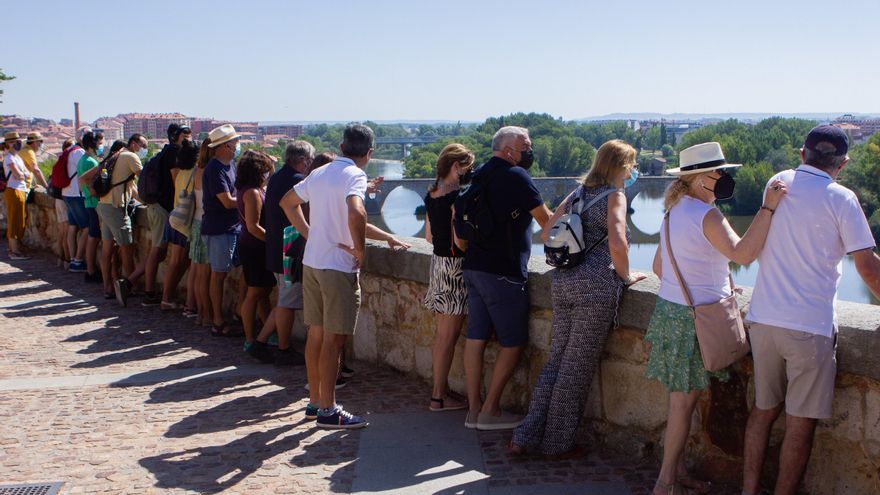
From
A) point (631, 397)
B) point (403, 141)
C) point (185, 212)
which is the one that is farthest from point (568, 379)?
point (403, 141)

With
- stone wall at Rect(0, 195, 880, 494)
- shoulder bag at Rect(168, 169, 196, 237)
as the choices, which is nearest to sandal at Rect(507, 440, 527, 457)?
stone wall at Rect(0, 195, 880, 494)

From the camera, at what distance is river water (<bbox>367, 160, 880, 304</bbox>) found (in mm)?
51438

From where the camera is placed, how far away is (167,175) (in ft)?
23.5

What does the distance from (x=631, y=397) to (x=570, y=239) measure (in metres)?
0.74

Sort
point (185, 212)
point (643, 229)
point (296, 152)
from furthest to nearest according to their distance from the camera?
1. point (643, 229)
2. point (185, 212)
3. point (296, 152)

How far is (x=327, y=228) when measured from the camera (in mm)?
4289

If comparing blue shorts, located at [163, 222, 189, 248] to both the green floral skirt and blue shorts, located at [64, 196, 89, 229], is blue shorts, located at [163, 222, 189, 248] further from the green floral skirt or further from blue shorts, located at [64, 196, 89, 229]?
the green floral skirt

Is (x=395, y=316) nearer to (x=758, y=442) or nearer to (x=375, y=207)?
(x=758, y=442)

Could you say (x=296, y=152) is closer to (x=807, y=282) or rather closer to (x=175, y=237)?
(x=175, y=237)

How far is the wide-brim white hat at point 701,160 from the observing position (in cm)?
328

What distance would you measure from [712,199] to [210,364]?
11.4ft

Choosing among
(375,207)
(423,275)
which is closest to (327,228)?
(423,275)

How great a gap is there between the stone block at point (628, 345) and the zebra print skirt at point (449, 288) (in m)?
0.80

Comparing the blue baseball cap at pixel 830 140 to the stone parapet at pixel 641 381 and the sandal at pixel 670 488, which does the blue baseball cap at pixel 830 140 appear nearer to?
the stone parapet at pixel 641 381
